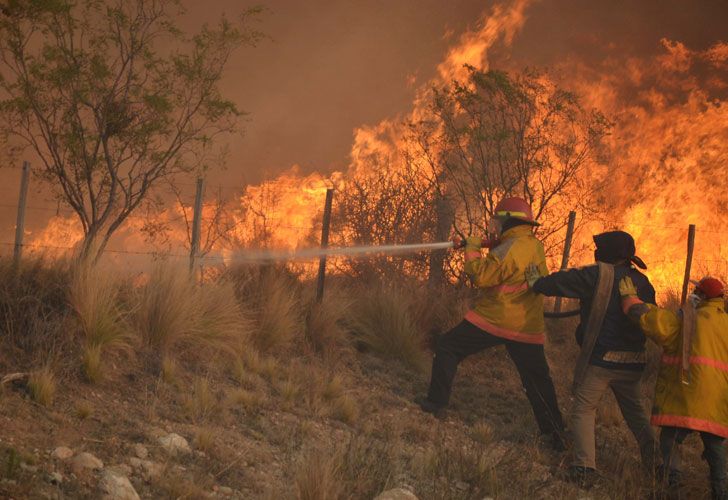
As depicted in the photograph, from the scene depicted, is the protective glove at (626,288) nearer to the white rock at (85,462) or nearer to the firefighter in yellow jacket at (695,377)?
the firefighter in yellow jacket at (695,377)

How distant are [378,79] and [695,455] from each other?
1068 inches

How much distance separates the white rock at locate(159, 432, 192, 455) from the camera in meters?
4.62

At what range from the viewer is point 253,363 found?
680 cm

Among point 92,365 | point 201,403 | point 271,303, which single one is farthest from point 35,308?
point 271,303

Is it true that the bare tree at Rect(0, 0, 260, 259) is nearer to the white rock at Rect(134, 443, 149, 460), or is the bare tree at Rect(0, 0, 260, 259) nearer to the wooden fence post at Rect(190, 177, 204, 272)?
the wooden fence post at Rect(190, 177, 204, 272)

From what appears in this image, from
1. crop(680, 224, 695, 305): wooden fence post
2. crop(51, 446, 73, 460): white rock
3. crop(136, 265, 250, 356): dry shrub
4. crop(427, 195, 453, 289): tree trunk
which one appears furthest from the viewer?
crop(427, 195, 453, 289): tree trunk

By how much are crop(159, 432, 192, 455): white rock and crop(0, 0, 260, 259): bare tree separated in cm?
452

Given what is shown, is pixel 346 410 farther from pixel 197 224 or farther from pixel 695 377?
pixel 197 224

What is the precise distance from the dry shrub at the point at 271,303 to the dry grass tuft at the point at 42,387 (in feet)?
8.29

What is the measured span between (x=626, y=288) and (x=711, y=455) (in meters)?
1.17

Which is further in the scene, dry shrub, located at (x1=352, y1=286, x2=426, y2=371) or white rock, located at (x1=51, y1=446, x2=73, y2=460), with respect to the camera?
dry shrub, located at (x1=352, y1=286, x2=426, y2=371)

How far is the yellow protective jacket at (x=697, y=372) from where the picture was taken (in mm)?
4773

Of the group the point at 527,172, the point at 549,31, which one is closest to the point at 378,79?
the point at 549,31

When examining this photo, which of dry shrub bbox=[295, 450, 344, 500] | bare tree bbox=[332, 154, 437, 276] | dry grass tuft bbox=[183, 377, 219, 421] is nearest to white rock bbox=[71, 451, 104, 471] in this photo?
dry shrub bbox=[295, 450, 344, 500]
